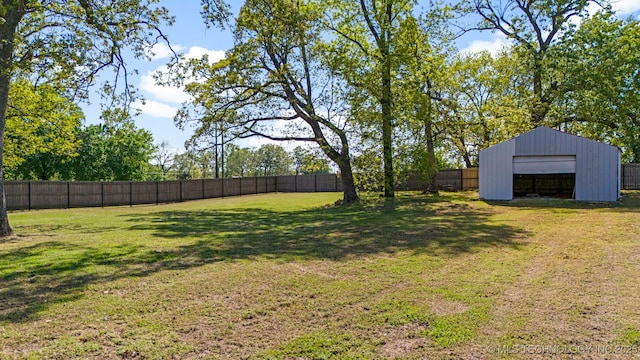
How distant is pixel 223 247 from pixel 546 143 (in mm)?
15677

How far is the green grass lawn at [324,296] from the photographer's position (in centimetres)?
342

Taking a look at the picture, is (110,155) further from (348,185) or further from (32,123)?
(348,185)

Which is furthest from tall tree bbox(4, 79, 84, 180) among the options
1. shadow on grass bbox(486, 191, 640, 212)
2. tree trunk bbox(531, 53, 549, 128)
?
tree trunk bbox(531, 53, 549, 128)

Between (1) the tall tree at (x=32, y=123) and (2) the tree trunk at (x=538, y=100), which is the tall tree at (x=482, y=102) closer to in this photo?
(2) the tree trunk at (x=538, y=100)

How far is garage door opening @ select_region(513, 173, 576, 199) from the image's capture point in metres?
23.3

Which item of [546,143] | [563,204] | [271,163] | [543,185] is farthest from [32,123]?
[271,163]

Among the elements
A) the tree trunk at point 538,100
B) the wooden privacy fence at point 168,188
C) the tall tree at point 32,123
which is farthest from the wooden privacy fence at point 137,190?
the tree trunk at point 538,100

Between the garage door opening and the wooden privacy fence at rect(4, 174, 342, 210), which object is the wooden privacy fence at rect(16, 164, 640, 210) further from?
the garage door opening

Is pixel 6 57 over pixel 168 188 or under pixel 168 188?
over

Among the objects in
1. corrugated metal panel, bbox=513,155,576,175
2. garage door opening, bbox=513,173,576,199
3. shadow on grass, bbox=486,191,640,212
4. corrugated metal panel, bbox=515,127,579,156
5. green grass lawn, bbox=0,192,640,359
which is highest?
corrugated metal panel, bbox=515,127,579,156

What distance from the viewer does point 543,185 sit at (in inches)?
958

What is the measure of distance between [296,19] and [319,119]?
4265 mm

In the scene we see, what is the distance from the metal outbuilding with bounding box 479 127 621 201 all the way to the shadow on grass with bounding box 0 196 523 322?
22.8ft

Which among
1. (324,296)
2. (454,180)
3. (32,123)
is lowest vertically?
(324,296)
